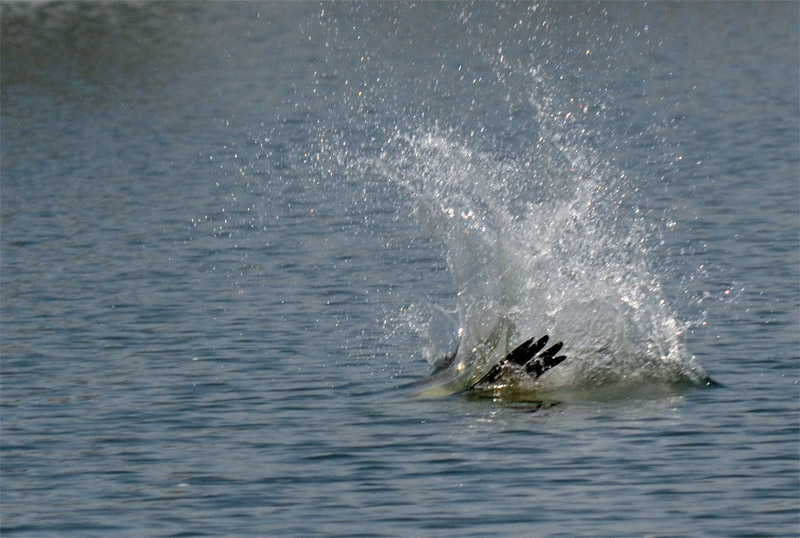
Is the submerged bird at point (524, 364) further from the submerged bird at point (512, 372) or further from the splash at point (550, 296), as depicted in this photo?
the splash at point (550, 296)

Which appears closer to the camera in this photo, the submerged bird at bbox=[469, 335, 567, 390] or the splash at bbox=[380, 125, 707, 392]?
the submerged bird at bbox=[469, 335, 567, 390]

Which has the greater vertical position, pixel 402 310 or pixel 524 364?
pixel 402 310

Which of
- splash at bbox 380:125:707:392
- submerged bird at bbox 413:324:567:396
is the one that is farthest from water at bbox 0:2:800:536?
submerged bird at bbox 413:324:567:396

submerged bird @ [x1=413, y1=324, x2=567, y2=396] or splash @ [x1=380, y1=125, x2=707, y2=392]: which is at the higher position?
splash @ [x1=380, y1=125, x2=707, y2=392]

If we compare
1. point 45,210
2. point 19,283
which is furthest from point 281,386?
point 45,210

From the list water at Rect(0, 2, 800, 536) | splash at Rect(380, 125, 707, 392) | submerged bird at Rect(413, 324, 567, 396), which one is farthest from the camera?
splash at Rect(380, 125, 707, 392)

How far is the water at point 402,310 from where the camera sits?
10.9 metres

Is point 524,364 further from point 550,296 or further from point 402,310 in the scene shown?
point 402,310

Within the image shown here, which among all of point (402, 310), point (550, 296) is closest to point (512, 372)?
point (550, 296)

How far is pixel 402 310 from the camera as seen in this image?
56.8 ft

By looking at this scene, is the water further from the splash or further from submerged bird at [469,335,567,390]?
submerged bird at [469,335,567,390]

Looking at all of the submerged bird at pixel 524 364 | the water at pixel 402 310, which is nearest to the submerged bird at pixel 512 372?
the submerged bird at pixel 524 364

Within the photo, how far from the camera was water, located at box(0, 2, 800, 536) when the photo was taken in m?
A: 10.9

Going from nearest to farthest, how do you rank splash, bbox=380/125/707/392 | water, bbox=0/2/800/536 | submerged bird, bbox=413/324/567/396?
water, bbox=0/2/800/536 < submerged bird, bbox=413/324/567/396 < splash, bbox=380/125/707/392
